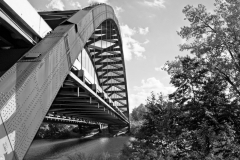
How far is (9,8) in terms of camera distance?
4.94 metres

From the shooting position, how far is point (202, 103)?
9492 mm

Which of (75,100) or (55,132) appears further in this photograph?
(55,132)

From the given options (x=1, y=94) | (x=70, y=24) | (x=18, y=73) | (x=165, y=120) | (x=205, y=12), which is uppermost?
(x=205, y=12)

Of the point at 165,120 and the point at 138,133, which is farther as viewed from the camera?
the point at 138,133

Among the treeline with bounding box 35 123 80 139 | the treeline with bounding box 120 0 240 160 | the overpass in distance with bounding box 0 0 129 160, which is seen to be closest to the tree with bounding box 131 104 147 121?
the treeline with bounding box 120 0 240 160

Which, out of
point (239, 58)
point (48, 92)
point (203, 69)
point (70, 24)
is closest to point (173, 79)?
point (203, 69)

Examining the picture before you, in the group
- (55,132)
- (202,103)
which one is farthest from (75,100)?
(55,132)

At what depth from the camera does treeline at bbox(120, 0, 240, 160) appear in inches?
318

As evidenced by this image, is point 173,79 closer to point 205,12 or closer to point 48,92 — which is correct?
point 205,12

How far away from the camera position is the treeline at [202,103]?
8078 millimetres

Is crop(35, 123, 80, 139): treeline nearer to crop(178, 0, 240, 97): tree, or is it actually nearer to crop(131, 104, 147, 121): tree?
crop(131, 104, 147, 121): tree

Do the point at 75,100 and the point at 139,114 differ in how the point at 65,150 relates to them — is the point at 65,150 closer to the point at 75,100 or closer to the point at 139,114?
the point at 75,100

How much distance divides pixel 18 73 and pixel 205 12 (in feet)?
27.9

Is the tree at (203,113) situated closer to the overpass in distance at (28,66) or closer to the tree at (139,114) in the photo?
the tree at (139,114)
